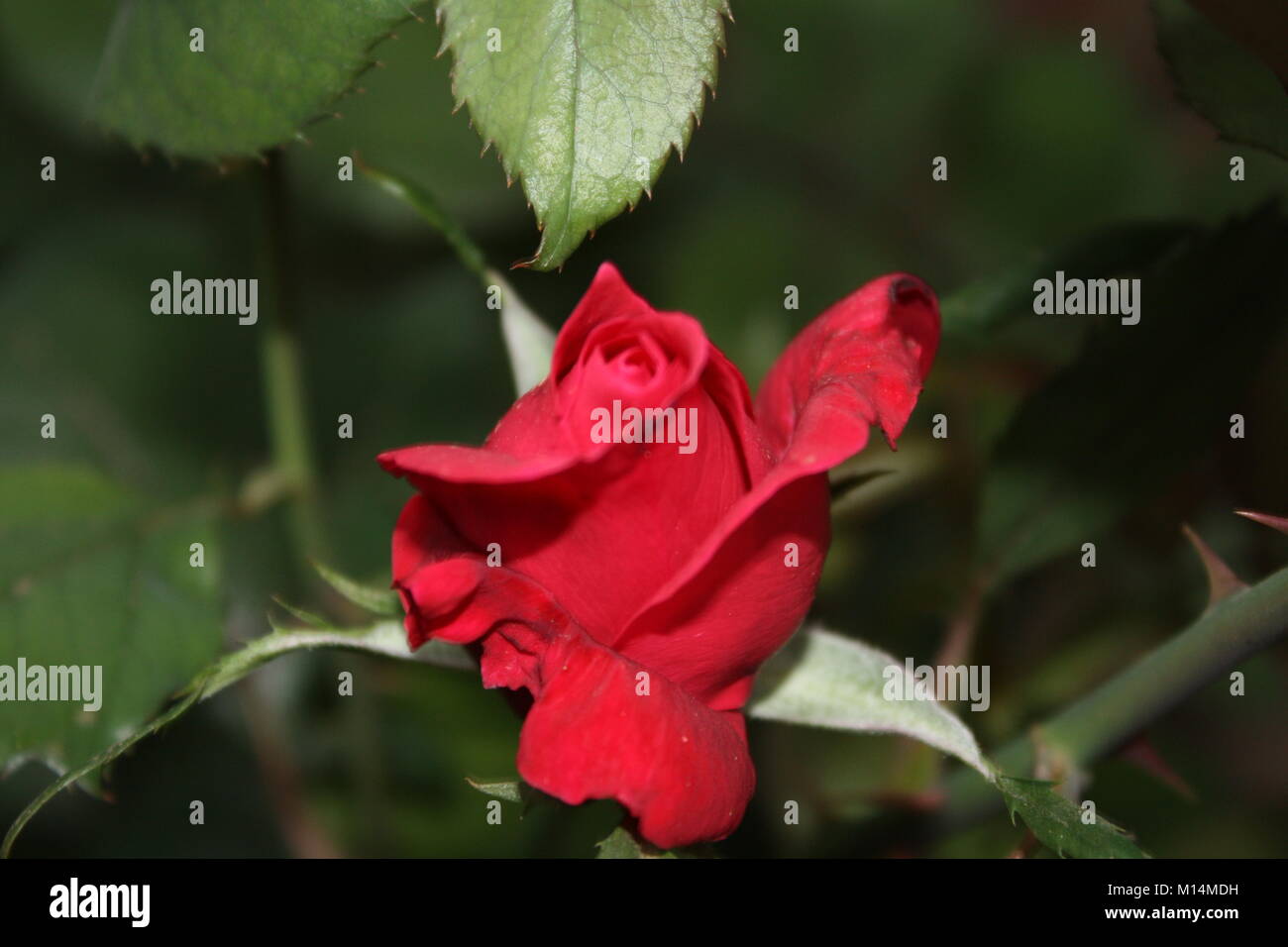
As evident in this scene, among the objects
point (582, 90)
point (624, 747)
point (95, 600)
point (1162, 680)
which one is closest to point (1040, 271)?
point (1162, 680)

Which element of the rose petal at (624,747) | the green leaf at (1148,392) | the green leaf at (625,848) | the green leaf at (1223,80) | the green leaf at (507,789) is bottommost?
the green leaf at (625,848)

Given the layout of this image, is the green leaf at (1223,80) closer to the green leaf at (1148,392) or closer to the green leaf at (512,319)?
the green leaf at (1148,392)

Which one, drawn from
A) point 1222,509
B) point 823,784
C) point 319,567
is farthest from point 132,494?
point 1222,509

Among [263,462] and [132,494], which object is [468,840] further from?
[263,462]

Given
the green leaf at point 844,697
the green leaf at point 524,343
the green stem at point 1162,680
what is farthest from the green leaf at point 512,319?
the green stem at point 1162,680

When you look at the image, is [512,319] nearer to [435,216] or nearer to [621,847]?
[435,216]

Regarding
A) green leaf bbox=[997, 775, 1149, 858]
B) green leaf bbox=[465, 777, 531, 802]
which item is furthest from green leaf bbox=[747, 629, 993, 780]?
green leaf bbox=[465, 777, 531, 802]
